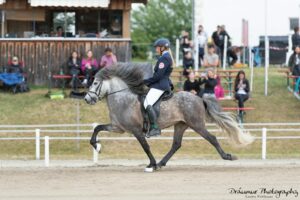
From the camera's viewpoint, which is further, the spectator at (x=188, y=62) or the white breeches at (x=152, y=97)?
the spectator at (x=188, y=62)

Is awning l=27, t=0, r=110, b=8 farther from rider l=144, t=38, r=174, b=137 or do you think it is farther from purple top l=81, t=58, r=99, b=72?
rider l=144, t=38, r=174, b=137

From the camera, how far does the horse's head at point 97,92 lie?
17.8 m

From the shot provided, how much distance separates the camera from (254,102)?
28.0 metres

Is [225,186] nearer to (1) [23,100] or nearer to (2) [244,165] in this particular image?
(2) [244,165]

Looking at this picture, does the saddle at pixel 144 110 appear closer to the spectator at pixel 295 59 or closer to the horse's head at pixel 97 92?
the horse's head at pixel 97 92

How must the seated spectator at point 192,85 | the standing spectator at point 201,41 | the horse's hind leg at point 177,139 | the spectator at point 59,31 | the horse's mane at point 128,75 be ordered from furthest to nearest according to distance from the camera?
1. the standing spectator at point 201,41
2. the spectator at point 59,31
3. the seated spectator at point 192,85
4. the horse's hind leg at point 177,139
5. the horse's mane at point 128,75

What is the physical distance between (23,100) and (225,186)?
1306cm

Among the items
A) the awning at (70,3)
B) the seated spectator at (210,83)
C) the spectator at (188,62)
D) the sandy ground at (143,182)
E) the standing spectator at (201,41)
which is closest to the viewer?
the sandy ground at (143,182)

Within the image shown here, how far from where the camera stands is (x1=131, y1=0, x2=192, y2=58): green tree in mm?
62688

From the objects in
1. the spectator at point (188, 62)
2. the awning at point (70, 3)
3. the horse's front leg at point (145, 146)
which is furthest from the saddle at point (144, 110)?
the awning at point (70, 3)

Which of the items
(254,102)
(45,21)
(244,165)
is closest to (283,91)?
(254,102)

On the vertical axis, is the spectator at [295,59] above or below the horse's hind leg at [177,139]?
above

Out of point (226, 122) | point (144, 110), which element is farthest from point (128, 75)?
point (226, 122)

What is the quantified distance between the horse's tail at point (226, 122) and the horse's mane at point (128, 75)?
145 centimetres
